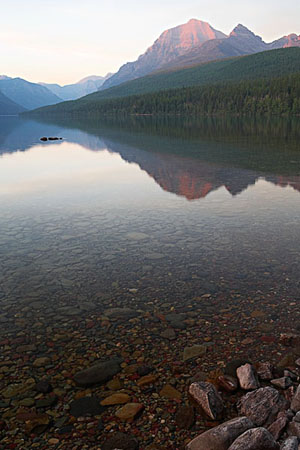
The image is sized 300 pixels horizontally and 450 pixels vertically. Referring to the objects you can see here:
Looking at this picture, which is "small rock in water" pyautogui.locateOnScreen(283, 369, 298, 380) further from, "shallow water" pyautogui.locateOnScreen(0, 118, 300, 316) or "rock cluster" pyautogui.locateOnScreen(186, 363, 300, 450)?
"shallow water" pyautogui.locateOnScreen(0, 118, 300, 316)

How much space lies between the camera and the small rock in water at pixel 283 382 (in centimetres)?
798

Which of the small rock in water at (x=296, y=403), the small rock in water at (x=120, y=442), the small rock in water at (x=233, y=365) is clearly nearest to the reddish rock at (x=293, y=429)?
the small rock in water at (x=296, y=403)

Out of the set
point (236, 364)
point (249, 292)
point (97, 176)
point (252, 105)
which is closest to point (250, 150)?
point (97, 176)

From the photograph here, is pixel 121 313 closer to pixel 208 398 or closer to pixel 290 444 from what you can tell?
pixel 208 398

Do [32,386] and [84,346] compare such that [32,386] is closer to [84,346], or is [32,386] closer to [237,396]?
[84,346]

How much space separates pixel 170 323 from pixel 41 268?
6533 mm

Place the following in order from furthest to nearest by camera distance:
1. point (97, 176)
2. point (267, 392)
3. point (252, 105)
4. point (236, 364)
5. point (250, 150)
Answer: point (252, 105) → point (250, 150) → point (97, 176) → point (236, 364) → point (267, 392)

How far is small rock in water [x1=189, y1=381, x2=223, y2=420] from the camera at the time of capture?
7.30 meters

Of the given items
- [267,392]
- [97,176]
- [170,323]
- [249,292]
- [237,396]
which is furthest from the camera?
[97,176]

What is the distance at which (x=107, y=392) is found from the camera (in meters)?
8.17

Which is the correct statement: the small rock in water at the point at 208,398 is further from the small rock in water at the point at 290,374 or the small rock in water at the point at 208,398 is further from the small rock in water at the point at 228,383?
the small rock in water at the point at 290,374

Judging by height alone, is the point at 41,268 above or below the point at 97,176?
below

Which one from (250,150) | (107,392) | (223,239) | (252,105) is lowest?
(107,392)

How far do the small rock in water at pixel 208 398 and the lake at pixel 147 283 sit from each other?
28cm
